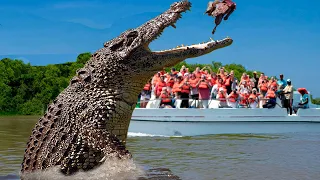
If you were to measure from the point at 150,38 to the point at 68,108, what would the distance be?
1.44 metres

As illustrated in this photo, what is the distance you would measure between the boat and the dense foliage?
40.7 metres

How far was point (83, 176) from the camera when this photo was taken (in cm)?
598

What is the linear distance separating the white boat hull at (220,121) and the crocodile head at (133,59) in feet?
35.4

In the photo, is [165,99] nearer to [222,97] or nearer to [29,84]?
[222,97]

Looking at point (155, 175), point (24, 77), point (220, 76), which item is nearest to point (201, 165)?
point (155, 175)

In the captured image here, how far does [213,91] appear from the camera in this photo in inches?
710

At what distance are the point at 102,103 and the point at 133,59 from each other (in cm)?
77

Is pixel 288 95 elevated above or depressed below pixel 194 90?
below

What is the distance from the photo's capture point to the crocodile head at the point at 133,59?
622 cm

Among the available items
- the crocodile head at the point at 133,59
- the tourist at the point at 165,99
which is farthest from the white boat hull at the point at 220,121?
the crocodile head at the point at 133,59

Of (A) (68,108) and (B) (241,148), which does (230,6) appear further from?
(B) (241,148)

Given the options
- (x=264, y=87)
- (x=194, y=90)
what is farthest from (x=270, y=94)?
(x=194, y=90)

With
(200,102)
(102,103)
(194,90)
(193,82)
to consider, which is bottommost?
(102,103)

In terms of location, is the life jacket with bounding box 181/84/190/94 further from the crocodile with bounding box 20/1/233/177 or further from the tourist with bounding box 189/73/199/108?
the crocodile with bounding box 20/1/233/177
